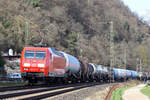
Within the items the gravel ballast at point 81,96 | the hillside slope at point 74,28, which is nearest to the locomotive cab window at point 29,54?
the gravel ballast at point 81,96

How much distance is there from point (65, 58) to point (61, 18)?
57492 mm

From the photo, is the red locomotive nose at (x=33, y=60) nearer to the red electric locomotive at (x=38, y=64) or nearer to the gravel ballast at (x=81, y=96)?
the red electric locomotive at (x=38, y=64)

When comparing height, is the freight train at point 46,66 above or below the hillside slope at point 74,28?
below

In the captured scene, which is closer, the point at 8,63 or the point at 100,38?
the point at 8,63

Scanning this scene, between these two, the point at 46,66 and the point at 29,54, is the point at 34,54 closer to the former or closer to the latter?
the point at 29,54

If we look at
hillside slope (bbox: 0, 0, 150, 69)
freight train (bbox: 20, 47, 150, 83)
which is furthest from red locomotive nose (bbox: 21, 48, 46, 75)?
hillside slope (bbox: 0, 0, 150, 69)

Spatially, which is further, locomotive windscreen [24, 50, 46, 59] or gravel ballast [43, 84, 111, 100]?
locomotive windscreen [24, 50, 46, 59]

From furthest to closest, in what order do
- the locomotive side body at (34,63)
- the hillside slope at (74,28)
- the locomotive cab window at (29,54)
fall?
the hillside slope at (74,28) → the locomotive cab window at (29,54) → the locomotive side body at (34,63)

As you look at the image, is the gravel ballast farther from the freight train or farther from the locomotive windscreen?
the locomotive windscreen

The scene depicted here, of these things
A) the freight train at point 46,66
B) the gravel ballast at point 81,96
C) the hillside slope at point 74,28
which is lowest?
the gravel ballast at point 81,96

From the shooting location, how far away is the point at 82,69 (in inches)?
1574

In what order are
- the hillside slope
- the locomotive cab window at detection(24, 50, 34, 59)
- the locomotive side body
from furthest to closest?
the hillside slope → the locomotive cab window at detection(24, 50, 34, 59) → the locomotive side body

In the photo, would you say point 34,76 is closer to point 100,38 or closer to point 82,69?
point 82,69

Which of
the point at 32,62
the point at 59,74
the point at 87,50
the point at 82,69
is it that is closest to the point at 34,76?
the point at 32,62
